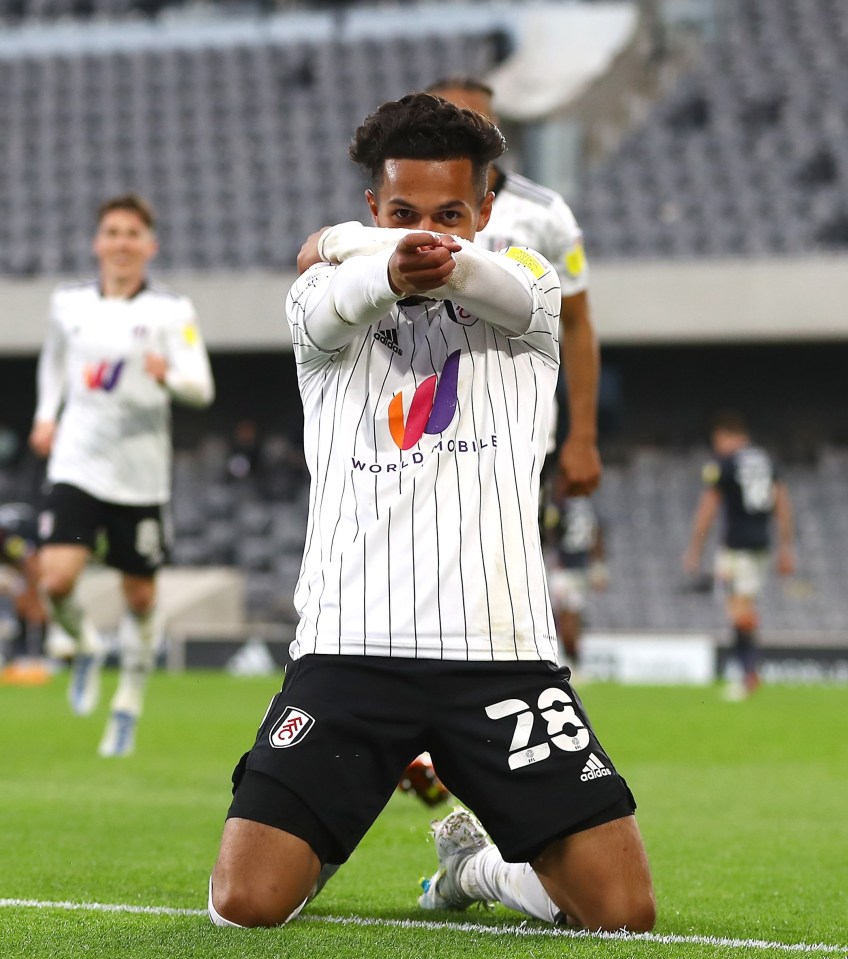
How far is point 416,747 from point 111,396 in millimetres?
4692

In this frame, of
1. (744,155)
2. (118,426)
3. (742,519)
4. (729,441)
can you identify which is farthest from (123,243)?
(744,155)

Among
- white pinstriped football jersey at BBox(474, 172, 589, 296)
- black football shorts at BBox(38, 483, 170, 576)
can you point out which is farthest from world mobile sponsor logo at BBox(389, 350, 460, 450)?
black football shorts at BBox(38, 483, 170, 576)

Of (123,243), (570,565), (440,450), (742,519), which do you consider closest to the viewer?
(440,450)

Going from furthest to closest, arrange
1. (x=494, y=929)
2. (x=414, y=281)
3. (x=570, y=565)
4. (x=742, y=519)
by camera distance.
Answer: (x=570, y=565) < (x=742, y=519) < (x=494, y=929) < (x=414, y=281)

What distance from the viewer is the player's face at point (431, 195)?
10.4ft

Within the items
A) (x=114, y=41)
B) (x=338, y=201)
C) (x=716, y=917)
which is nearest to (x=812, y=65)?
(x=338, y=201)

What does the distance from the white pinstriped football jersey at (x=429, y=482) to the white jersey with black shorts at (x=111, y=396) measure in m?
4.12

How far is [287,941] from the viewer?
119 inches

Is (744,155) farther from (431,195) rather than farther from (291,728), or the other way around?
(291,728)

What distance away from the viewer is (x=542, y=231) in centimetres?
511

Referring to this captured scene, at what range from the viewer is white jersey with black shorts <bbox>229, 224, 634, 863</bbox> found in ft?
10.3

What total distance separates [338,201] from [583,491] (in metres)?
18.1

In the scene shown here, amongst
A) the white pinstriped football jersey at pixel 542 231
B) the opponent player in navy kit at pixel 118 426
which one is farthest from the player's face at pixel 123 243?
A: the white pinstriped football jersey at pixel 542 231

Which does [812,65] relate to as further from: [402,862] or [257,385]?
[402,862]
